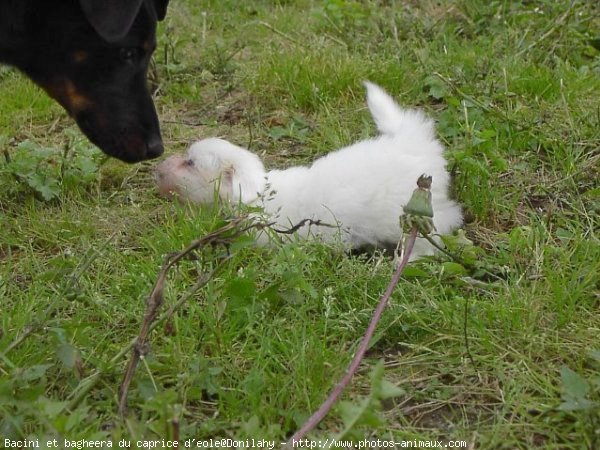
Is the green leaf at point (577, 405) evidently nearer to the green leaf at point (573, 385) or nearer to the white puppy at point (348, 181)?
the green leaf at point (573, 385)

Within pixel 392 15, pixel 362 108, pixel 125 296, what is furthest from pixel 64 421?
pixel 392 15

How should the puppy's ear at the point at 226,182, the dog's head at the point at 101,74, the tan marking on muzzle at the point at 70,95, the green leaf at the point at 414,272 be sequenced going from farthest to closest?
1. the puppy's ear at the point at 226,182
2. the tan marking on muzzle at the point at 70,95
3. the dog's head at the point at 101,74
4. the green leaf at the point at 414,272

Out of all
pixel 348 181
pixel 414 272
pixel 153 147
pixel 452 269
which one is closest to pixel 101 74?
pixel 153 147

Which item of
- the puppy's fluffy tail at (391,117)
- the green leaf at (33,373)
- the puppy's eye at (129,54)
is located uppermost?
the puppy's eye at (129,54)

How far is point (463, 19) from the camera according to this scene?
557cm

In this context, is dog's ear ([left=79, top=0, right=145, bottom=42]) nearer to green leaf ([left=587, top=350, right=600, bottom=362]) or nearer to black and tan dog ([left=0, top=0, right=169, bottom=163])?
black and tan dog ([left=0, top=0, right=169, bottom=163])

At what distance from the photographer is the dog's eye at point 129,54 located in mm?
3145

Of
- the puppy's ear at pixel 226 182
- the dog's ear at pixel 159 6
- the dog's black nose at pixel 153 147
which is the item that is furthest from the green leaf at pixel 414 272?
the dog's ear at pixel 159 6

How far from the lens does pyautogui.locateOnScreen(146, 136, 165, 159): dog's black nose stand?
3.32 metres

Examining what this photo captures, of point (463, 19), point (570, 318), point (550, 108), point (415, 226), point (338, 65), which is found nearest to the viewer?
point (415, 226)

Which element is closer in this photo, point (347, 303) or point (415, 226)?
point (415, 226)

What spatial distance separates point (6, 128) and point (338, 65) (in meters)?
1.80

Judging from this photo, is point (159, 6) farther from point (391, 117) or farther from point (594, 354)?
point (594, 354)

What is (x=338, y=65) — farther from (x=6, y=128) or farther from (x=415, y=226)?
(x=415, y=226)
